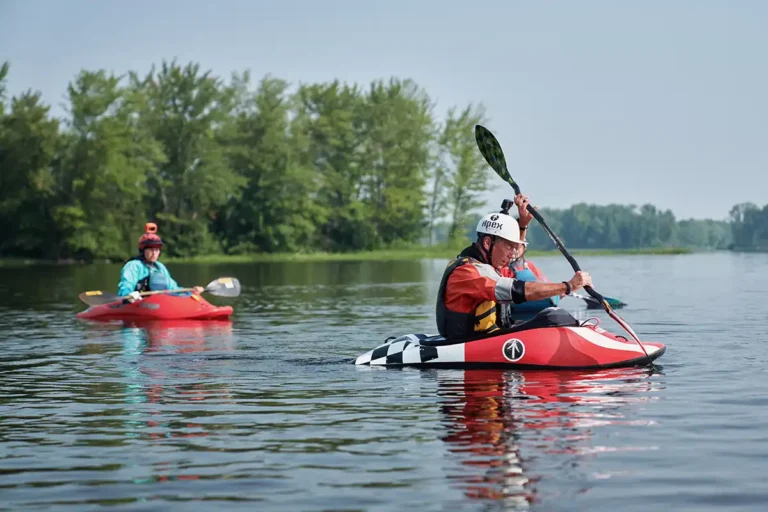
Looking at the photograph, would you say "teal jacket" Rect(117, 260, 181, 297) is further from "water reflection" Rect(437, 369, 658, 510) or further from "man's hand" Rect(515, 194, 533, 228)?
"water reflection" Rect(437, 369, 658, 510)

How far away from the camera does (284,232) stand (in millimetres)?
73750

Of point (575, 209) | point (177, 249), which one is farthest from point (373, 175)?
point (575, 209)

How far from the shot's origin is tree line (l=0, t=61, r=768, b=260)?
67.2 meters

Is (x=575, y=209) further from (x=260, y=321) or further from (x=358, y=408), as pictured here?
(x=358, y=408)

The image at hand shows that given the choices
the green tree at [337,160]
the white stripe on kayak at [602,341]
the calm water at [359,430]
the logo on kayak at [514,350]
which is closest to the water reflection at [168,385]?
the calm water at [359,430]

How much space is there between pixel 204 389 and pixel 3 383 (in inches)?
87.8

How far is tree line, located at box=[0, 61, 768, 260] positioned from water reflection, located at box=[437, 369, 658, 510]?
56766mm

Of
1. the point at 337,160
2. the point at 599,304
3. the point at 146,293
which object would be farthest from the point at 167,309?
the point at 337,160

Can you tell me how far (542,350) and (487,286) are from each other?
92cm

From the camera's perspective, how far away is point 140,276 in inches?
822

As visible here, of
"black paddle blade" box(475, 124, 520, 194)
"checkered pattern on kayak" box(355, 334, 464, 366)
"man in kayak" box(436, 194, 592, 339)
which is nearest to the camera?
"man in kayak" box(436, 194, 592, 339)

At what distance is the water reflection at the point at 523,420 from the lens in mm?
7191

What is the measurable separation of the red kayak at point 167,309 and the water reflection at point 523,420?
374 inches

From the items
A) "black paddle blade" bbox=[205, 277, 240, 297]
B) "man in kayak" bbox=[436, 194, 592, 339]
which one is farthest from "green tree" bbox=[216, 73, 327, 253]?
"man in kayak" bbox=[436, 194, 592, 339]
